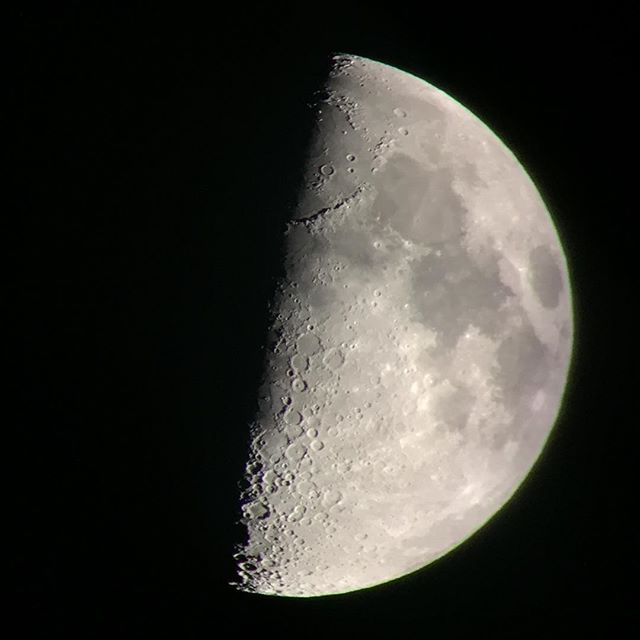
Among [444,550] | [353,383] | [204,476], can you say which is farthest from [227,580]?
[353,383]

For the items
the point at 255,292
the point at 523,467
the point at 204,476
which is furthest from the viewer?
the point at 523,467

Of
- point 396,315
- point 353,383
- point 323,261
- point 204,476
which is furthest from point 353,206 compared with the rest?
point 204,476

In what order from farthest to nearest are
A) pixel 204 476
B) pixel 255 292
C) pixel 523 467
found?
1. pixel 523 467
2. pixel 204 476
3. pixel 255 292

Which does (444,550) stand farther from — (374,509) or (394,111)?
(394,111)

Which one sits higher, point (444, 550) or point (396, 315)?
point (396, 315)

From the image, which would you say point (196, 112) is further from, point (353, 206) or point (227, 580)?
point (227, 580)

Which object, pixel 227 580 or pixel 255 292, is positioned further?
pixel 227 580

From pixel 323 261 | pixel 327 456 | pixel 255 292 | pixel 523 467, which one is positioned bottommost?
pixel 327 456
